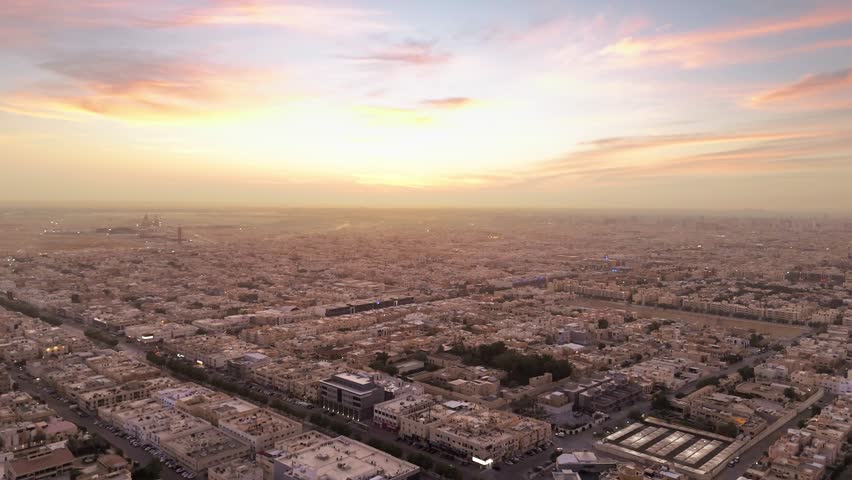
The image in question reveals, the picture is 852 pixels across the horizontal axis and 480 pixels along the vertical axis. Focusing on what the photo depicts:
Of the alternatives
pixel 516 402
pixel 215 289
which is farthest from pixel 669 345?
pixel 215 289

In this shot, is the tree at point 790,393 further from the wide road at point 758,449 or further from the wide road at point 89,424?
the wide road at point 89,424

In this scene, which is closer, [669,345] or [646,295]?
[669,345]

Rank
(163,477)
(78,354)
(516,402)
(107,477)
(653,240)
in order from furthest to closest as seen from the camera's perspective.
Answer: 1. (653,240)
2. (78,354)
3. (516,402)
4. (163,477)
5. (107,477)

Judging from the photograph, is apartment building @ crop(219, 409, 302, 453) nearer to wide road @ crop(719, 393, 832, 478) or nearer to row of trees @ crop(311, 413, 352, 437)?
row of trees @ crop(311, 413, 352, 437)

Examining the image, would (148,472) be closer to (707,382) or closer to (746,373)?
(707,382)

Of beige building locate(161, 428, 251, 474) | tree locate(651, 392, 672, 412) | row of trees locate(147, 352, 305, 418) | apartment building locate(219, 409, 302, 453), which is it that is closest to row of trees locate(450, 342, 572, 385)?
tree locate(651, 392, 672, 412)

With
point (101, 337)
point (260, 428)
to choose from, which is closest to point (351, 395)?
point (260, 428)

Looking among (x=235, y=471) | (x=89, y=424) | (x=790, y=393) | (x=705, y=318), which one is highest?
(x=790, y=393)

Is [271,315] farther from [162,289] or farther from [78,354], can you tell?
[162,289]
